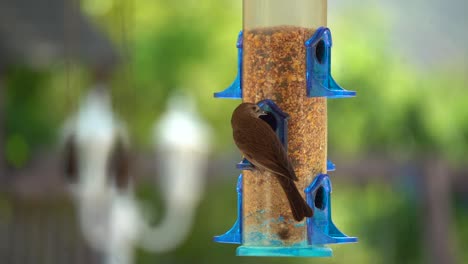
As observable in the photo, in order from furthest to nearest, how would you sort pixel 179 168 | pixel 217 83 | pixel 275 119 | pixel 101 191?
pixel 217 83 < pixel 101 191 < pixel 179 168 < pixel 275 119

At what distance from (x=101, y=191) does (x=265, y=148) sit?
345cm

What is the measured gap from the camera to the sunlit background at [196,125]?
14.4ft

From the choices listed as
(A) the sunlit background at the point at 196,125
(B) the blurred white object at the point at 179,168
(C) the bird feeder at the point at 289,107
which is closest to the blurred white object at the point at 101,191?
(A) the sunlit background at the point at 196,125

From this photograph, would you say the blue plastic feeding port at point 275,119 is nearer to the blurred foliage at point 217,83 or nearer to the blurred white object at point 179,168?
the blurred foliage at point 217,83

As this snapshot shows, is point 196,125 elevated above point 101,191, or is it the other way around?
point 196,125

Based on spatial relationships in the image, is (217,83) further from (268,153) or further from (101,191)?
(268,153)

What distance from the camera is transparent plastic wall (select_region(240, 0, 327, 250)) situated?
5.96ft

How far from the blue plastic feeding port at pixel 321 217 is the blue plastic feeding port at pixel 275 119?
0.36ft

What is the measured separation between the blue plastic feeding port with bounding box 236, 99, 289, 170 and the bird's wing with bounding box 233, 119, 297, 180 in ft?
0.25

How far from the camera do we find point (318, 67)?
1856 millimetres

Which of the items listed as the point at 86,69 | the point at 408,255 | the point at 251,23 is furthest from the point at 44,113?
the point at 251,23

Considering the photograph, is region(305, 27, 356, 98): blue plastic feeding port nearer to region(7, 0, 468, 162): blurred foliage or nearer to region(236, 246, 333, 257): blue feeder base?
region(236, 246, 333, 257): blue feeder base

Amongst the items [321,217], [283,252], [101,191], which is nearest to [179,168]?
[101,191]

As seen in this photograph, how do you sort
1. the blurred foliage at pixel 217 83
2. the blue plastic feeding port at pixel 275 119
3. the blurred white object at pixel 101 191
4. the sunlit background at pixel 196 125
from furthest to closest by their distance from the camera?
the blurred white object at pixel 101 191
the blurred foliage at pixel 217 83
the sunlit background at pixel 196 125
the blue plastic feeding port at pixel 275 119
